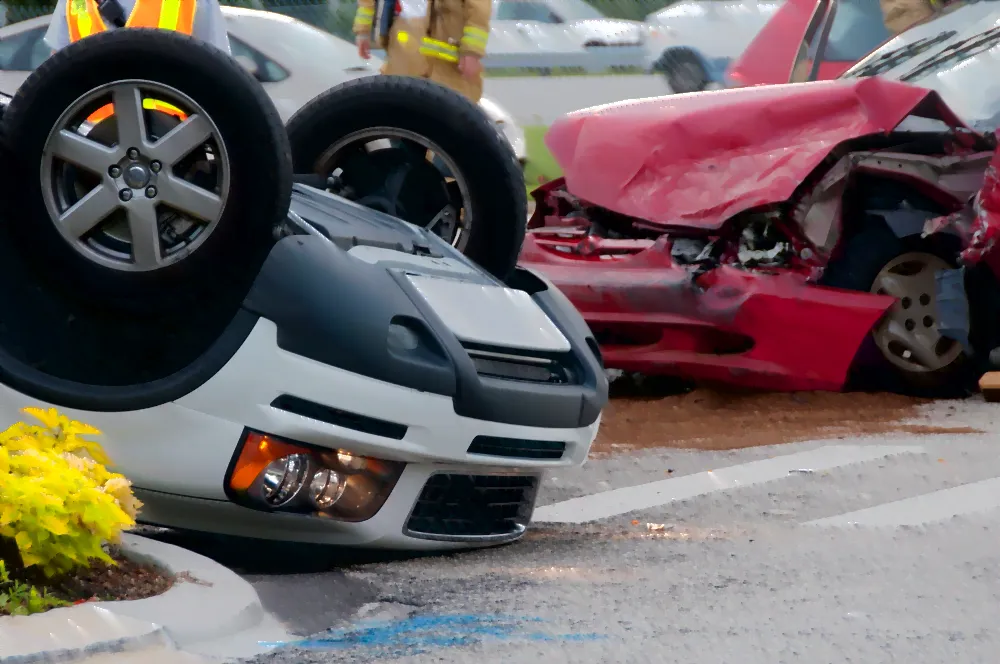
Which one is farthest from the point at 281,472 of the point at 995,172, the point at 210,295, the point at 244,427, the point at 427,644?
the point at 995,172

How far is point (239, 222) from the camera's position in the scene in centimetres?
389

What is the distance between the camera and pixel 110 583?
3.39 m

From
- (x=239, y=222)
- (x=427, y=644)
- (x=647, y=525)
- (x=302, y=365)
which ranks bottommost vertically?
(x=647, y=525)

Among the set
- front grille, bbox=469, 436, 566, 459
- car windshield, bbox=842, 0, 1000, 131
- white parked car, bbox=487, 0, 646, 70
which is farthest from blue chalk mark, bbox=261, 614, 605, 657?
white parked car, bbox=487, 0, 646, 70

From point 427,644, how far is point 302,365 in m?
0.82

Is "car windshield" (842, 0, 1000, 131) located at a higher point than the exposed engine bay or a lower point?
higher

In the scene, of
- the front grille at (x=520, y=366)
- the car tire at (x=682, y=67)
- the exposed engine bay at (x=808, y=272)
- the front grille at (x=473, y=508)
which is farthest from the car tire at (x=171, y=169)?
the car tire at (x=682, y=67)

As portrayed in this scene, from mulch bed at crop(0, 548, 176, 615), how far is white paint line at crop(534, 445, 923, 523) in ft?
6.48

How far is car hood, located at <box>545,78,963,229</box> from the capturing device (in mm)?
7062

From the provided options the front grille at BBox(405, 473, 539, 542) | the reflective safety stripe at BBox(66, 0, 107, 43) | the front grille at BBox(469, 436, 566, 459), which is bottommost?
the front grille at BBox(405, 473, 539, 542)

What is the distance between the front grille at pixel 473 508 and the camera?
420cm

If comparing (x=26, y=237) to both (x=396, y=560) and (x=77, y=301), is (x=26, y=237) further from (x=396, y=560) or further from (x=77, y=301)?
(x=396, y=560)

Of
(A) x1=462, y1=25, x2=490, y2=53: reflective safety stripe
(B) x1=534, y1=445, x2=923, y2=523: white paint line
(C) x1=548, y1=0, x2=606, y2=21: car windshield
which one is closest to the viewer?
(B) x1=534, y1=445, x2=923, y2=523: white paint line

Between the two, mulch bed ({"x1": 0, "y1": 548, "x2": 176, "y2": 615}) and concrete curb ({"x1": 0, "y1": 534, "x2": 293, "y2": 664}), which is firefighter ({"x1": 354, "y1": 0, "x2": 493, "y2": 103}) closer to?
concrete curb ({"x1": 0, "y1": 534, "x2": 293, "y2": 664})
